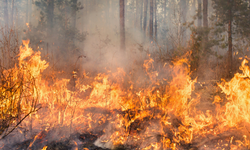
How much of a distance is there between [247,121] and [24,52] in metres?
4.13

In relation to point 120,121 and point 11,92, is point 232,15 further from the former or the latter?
point 11,92

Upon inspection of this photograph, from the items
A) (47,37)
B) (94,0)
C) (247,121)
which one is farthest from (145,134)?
(94,0)

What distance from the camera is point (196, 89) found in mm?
5312

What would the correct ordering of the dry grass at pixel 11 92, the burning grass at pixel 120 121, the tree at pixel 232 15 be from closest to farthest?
the dry grass at pixel 11 92
the burning grass at pixel 120 121
the tree at pixel 232 15

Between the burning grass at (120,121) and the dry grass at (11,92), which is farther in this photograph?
the burning grass at (120,121)

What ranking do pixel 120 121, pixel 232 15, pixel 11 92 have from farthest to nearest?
1. pixel 232 15
2. pixel 120 121
3. pixel 11 92

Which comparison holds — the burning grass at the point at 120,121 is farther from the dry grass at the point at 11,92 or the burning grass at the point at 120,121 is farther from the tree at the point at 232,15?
the tree at the point at 232,15

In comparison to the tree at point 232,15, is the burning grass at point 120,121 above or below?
below

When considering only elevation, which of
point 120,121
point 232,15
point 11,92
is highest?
point 232,15

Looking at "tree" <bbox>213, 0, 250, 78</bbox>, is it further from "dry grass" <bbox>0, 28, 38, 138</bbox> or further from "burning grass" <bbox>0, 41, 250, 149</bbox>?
"dry grass" <bbox>0, 28, 38, 138</bbox>

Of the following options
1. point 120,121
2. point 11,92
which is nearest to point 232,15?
point 120,121

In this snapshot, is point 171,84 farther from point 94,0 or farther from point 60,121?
point 94,0

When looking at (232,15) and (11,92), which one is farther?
(232,15)

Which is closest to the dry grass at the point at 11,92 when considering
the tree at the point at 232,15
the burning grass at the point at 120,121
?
the burning grass at the point at 120,121
